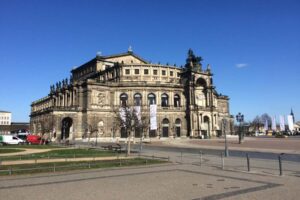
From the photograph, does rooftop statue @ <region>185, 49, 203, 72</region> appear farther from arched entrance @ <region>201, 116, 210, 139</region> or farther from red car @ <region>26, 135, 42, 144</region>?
red car @ <region>26, 135, 42, 144</region>

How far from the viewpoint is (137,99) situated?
284 ft

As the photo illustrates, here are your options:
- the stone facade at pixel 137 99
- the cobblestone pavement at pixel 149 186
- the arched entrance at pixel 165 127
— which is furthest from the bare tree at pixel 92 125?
the cobblestone pavement at pixel 149 186

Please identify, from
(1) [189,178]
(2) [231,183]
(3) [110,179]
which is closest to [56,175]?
(3) [110,179]

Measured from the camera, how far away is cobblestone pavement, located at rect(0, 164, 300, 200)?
1134 centimetres

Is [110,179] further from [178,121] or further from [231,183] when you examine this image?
[178,121]

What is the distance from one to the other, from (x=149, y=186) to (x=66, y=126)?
249 ft

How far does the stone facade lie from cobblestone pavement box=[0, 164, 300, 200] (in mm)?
60403

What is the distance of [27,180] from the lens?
49.7ft

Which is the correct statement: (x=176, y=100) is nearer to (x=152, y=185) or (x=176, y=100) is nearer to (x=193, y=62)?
(x=193, y=62)

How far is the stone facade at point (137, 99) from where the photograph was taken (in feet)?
264

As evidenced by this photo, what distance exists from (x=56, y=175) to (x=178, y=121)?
7345 centimetres

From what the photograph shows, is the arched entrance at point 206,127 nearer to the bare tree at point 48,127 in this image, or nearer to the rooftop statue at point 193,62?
the rooftop statue at point 193,62

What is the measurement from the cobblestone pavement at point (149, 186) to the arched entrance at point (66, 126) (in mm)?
67269

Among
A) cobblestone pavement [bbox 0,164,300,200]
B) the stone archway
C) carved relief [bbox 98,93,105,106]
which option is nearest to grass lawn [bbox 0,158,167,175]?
cobblestone pavement [bbox 0,164,300,200]
